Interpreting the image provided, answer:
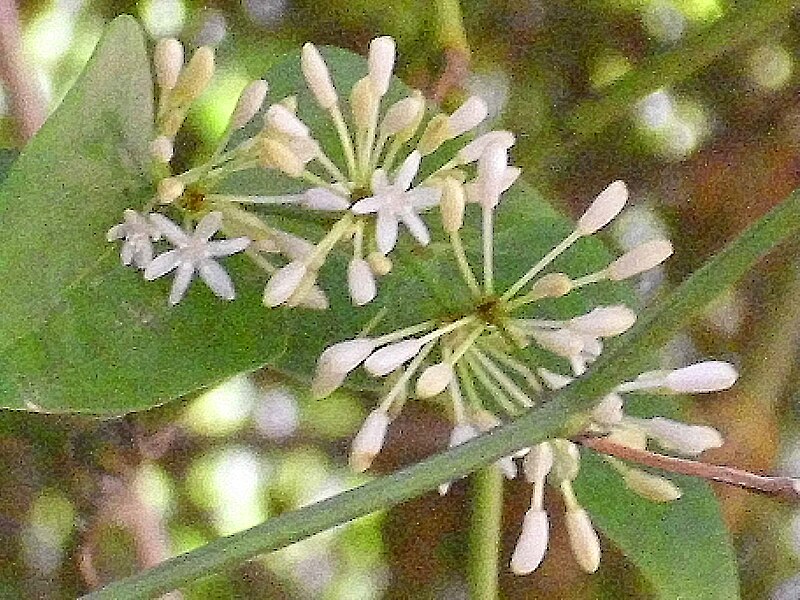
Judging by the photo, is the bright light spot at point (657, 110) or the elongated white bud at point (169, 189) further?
the bright light spot at point (657, 110)

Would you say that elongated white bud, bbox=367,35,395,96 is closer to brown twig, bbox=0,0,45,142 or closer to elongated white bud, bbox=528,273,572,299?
elongated white bud, bbox=528,273,572,299

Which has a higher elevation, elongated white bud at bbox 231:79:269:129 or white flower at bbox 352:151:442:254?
elongated white bud at bbox 231:79:269:129

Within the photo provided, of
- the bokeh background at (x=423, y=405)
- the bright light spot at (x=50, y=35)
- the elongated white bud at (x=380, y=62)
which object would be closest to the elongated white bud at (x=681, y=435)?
the elongated white bud at (x=380, y=62)

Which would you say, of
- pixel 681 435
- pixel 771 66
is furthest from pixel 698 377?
pixel 771 66

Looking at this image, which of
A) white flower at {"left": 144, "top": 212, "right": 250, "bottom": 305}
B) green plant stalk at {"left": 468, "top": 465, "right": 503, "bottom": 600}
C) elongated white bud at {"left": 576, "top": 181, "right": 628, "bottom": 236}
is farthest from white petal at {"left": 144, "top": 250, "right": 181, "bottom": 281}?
green plant stalk at {"left": 468, "top": 465, "right": 503, "bottom": 600}

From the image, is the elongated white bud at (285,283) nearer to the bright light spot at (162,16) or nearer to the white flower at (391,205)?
the white flower at (391,205)

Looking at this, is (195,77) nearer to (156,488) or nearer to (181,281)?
(181,281)
